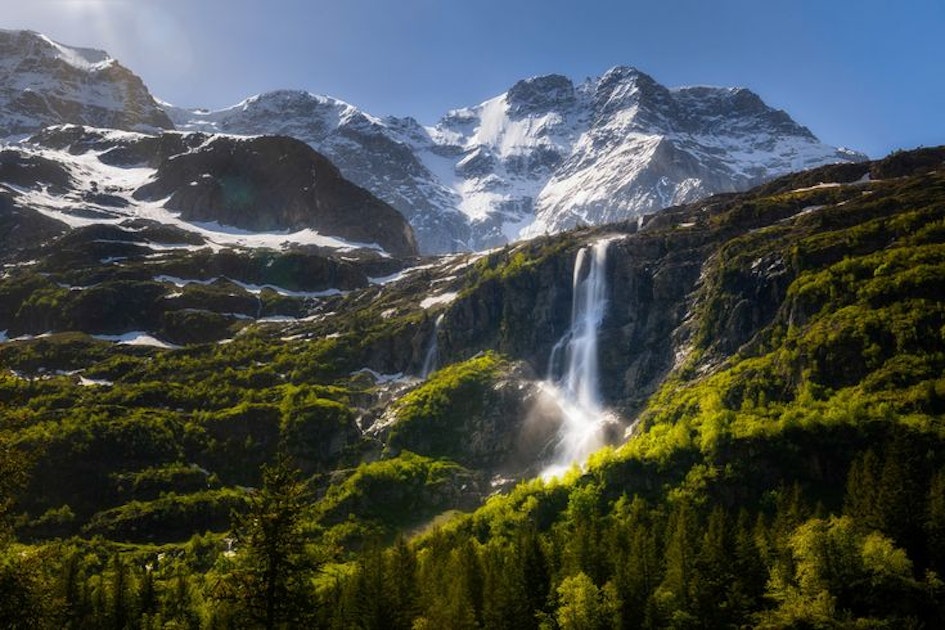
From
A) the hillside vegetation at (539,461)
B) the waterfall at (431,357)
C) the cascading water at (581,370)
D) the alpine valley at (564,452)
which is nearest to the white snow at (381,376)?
the hillside vegetation at (539,461)

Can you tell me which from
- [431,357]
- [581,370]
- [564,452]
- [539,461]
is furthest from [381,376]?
[564,452]

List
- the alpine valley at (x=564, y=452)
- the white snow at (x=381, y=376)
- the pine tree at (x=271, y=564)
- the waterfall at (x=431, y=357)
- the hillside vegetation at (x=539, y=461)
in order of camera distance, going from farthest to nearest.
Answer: the white snow at (x=381, y=376), the waterfall at (x=431, y=357), the alpine valley at (x=564, y=452), the hillside vegetation at (x=539, y=461), the pine tree at (x=271, y=564)

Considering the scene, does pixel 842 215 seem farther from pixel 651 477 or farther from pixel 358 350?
pixel 358 350

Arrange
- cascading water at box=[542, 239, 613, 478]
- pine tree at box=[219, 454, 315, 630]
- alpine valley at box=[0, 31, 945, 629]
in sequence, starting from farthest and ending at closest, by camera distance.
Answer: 1. cascading water at box=[542, 239, 613, 478]
2. alpine valley at box=[0, 31, 945, 629]
3. pine tree at box=[219, 454, 315, 630]

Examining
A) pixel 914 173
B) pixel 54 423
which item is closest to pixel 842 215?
pixel 914 173

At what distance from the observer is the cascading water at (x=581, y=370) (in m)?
136

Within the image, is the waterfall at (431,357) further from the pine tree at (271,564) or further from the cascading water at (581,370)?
the pine tree at (271,564)

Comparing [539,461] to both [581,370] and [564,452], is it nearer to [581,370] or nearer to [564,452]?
[564,452]

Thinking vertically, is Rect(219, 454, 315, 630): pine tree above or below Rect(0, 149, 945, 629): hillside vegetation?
below

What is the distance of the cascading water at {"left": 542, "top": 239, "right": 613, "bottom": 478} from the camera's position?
13612cm

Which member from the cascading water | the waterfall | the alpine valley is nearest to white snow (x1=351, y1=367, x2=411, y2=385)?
the alpine valley

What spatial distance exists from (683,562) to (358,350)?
131m

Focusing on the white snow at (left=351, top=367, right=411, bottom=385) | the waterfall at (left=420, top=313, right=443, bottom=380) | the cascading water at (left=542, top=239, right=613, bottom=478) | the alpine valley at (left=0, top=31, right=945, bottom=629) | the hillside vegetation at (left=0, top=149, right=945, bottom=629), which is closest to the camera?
the hillside vegetation at (left=0, top=149, right=945, bottom=629)

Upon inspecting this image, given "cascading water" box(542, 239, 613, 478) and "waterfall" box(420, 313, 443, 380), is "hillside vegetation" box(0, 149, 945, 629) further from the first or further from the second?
"cascading water" box(542, 239, 613, 478)
